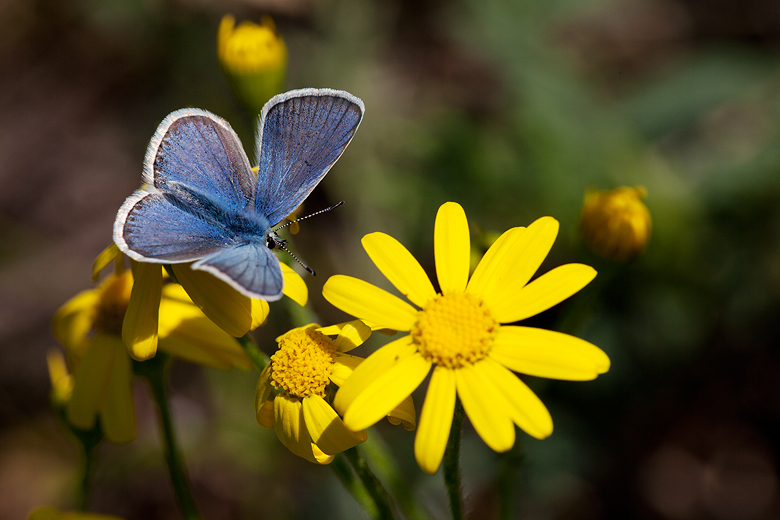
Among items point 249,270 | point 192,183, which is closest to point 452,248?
point 249,270

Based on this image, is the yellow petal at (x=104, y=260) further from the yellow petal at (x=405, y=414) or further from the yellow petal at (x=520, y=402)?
the yellow petal at (x=520, y=402)

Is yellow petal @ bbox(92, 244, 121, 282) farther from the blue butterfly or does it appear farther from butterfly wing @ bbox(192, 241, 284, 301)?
butterfly wing @ bbox(192, 241, 284, 301)

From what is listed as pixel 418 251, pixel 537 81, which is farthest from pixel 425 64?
pixel 418 251

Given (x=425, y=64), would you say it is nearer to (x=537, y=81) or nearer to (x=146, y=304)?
(x=537, y=81)

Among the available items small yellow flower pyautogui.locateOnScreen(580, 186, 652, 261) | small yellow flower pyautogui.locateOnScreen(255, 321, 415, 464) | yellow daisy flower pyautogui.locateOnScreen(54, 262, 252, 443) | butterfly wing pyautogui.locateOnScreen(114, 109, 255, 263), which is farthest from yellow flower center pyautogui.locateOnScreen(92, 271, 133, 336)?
small yellow flower pyautogui.locateOnScreen(580, 186, 652, 261)

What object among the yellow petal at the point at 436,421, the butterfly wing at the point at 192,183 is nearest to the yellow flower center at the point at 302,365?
the yellow petal at the point at 436,421
